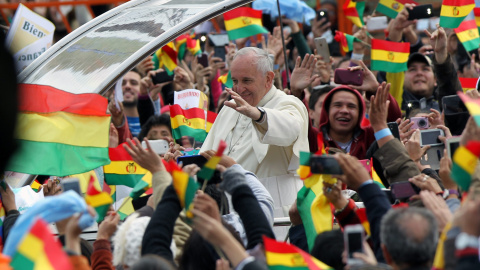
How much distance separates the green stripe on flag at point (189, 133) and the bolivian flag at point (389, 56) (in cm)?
187

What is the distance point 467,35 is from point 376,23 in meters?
1.32

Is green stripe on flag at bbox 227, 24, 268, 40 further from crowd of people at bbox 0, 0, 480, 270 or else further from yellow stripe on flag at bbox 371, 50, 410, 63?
yellow stripe on flag at bbox 371, 50, 410, 63

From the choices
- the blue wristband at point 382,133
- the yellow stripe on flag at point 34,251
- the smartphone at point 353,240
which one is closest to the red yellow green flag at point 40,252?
the yellow stripe on flag at point 34,251

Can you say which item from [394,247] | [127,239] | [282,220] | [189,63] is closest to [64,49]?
[282,220]

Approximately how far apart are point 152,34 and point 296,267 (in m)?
2.73

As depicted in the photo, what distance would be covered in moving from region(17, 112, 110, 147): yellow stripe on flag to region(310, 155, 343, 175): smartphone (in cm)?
159

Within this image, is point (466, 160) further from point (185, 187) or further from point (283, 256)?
point (185, 187)

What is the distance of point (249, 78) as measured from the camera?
6504 millimetres

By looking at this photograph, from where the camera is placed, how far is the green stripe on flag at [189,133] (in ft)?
24.2

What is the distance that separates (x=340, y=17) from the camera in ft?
38.9

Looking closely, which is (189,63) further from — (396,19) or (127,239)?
(127,239)

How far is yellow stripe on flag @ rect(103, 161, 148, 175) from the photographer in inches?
266

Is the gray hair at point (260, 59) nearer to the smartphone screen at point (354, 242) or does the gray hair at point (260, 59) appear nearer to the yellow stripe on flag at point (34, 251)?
the smartphone screen at point (354, 242)

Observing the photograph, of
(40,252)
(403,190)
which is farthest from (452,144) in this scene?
(40,252)
